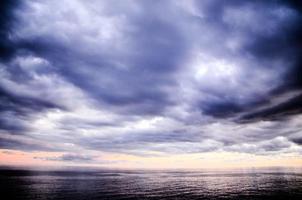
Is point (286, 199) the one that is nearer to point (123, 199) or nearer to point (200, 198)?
point (200, 198)

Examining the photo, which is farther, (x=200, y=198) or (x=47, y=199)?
(x=200, y=198)

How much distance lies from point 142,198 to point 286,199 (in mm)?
50136

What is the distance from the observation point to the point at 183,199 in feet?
237

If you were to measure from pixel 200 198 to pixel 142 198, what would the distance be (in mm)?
21359

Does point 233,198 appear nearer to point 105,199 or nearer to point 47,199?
point 105,199

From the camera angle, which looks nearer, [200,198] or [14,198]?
[14,198]

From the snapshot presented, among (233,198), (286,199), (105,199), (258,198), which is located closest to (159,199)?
(105,199)

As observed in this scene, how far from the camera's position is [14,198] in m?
69.8

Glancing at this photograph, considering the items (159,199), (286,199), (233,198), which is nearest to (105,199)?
(159,199)

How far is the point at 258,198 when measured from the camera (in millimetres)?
73125

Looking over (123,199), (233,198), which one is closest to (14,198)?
(123,199)

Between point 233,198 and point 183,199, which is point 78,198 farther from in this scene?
point 233,198

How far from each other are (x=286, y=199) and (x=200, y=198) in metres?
29.2

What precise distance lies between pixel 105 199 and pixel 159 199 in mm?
18905
